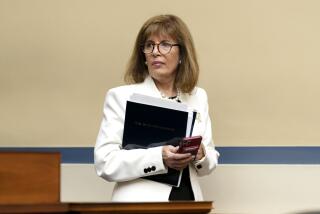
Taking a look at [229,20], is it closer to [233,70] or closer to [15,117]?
[233,70]

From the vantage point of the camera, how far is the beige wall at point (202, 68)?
3893mm

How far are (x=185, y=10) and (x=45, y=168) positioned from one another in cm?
200

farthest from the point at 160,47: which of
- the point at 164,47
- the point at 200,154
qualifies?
the point at 200,154

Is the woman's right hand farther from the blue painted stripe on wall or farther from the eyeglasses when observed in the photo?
the blue painted stripe on wall

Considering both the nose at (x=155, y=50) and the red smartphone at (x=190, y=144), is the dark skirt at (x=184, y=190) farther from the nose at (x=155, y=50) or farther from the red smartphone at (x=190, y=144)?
the nose at (x=155, y=50)

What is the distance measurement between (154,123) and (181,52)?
440 millimetres

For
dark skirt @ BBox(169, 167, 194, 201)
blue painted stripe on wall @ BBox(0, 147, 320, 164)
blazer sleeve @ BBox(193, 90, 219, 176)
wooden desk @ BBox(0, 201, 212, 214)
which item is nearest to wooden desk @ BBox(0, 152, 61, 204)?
wooden desk @ BBox(0, 201, 212, 214)

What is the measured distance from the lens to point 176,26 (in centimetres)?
Answer: 308

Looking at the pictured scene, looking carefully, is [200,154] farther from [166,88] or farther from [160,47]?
[160,47]

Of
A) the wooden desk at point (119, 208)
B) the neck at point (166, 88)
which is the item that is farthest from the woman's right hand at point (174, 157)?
the wooden desk at point (119, 208)

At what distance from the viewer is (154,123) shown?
2.83 metres

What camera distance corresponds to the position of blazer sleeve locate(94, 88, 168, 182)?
9.18 ft

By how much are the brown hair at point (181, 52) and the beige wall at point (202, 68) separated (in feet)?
2.67

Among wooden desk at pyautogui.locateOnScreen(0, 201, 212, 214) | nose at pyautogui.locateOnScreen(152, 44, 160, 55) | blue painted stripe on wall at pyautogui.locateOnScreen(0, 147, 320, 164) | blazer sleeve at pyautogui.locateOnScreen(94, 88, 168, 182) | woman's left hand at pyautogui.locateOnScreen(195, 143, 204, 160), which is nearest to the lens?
wooden desk at pyautogui.locateOnScreen(0, 201, 212, 214)
